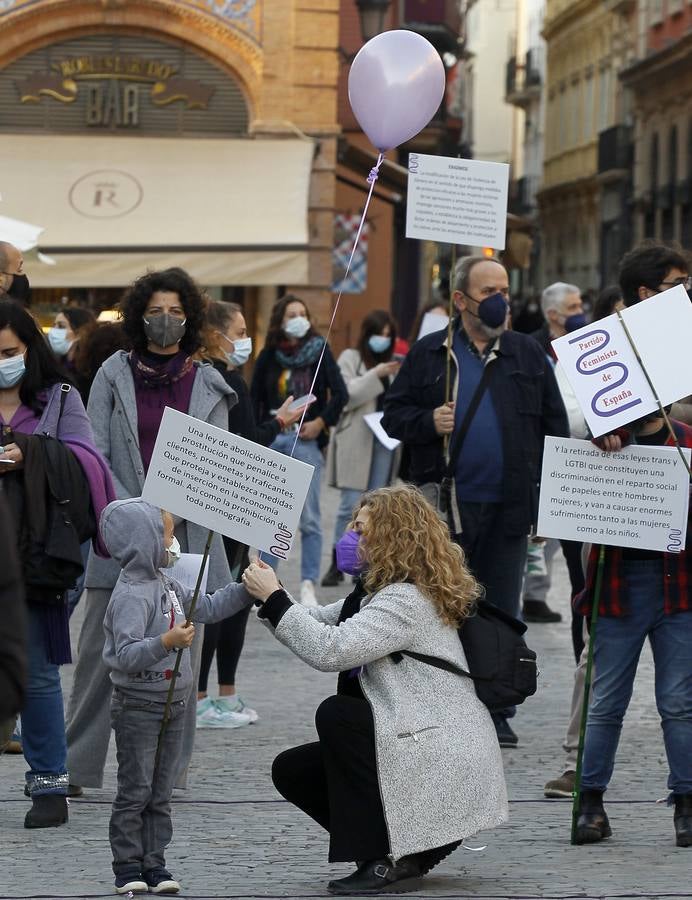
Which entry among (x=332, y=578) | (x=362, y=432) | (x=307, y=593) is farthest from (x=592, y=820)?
(x=362, y=432)

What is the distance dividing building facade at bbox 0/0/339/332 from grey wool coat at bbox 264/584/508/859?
16935mm

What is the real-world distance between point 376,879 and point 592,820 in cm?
101

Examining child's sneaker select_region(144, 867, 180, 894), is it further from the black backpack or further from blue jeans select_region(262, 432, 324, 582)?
blue jeans select_region(262, 432, 324, 582)

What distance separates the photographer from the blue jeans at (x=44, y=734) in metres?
6.88

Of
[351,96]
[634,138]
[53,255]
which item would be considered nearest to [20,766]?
[351,96]

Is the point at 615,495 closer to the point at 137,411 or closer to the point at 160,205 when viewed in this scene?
the point at 137,411

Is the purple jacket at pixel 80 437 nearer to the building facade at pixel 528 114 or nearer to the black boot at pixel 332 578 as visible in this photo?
the black boot at pixel 332 578

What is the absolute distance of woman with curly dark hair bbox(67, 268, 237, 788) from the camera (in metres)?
7.30

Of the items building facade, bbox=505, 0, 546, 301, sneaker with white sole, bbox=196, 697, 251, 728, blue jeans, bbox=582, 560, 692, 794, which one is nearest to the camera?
blue jeans, bbox=582, 560, 692, 794

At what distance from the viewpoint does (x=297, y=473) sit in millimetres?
5844

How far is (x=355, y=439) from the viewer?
1395cm

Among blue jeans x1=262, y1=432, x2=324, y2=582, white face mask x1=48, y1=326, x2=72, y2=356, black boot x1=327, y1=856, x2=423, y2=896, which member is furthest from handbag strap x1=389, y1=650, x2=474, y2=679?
blue jeans x1=262, y1=432, x2=324, y2=582

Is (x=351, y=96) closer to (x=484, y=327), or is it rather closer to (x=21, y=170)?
(x=484, y=327)

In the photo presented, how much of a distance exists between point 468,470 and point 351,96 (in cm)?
178
